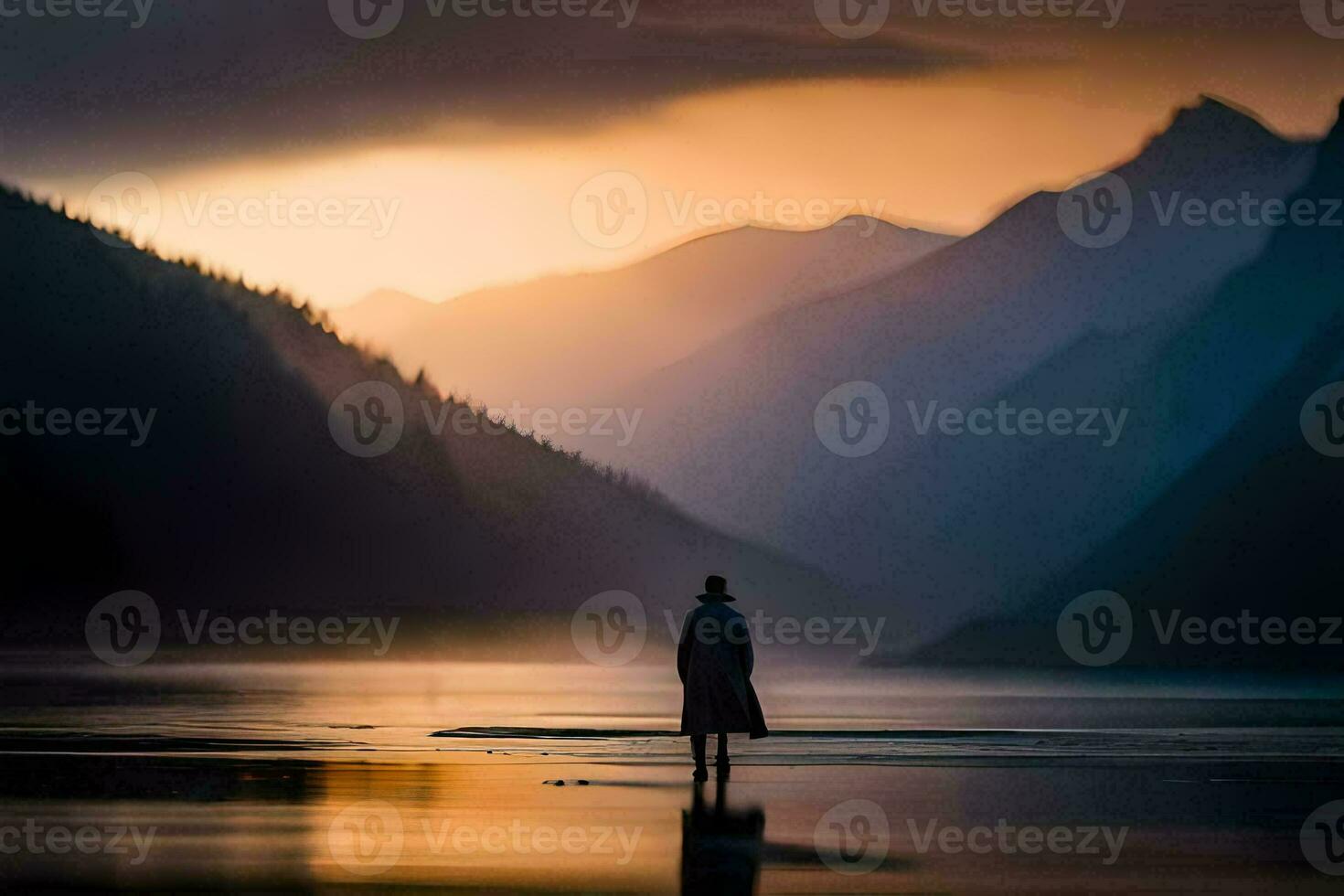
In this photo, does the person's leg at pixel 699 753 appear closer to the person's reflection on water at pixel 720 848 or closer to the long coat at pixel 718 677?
the long coat at pixel 718 677

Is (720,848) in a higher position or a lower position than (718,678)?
lower

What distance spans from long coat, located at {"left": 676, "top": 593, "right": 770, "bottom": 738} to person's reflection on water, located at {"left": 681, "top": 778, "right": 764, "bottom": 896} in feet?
9.99

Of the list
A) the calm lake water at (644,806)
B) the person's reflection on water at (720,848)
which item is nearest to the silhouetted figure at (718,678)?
the calm lake water at (644,806)

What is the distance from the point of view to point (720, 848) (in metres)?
13.7

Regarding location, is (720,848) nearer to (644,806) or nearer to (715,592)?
(644,806)

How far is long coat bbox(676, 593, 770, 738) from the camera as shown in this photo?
20.8 m

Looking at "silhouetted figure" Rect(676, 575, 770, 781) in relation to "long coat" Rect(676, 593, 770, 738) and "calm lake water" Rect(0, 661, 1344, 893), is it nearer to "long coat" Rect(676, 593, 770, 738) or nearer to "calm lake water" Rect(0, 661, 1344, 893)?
"long coat" Rect(676, 593, 770, 738)

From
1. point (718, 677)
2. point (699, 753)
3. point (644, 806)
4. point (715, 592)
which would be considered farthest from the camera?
point (715, 592)

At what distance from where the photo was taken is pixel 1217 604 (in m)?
195

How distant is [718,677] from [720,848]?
7.24 meters

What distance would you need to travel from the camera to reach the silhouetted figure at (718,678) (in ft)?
68.3

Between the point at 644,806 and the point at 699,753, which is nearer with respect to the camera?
the point at 644,806

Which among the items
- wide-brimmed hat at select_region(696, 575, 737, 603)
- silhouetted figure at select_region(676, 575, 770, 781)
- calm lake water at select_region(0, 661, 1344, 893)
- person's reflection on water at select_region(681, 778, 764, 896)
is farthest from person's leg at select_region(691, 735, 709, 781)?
person's reflection on water at select_region(681, 778, 764, 896)

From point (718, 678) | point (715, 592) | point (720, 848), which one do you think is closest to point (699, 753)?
point (718, 678)
